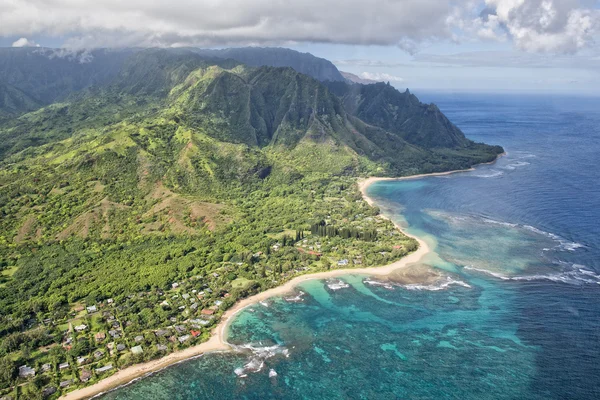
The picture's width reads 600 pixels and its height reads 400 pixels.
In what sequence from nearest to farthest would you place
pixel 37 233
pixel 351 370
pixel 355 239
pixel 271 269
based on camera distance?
pixel 351 370
pixel 271 269
pixel 37 233
pixel 355 239

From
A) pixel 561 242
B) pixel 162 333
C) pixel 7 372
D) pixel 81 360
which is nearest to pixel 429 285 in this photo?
pixel 561 242

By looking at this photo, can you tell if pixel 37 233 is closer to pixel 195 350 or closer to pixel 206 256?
pixel 206 256

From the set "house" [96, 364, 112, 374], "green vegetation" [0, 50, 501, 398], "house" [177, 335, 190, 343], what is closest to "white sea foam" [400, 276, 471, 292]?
"green vegetation" [0, 50, 501, 398]

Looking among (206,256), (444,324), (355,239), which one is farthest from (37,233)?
(444,324)

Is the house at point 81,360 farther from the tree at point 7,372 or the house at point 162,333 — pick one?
the house at point 162,333

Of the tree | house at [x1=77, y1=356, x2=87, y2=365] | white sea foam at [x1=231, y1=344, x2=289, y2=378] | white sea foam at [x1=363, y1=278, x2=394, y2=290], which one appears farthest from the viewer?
white sea foam at [x1=363, y1=278, x2=394, y2=290]

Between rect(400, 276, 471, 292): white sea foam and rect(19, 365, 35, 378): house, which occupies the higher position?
rect(400, 276, 471, 292): white sea foam

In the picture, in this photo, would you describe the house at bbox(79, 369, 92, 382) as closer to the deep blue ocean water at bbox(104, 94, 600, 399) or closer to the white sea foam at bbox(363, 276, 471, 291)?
the deep blue ocean water at bbox(104, 94, 600, 399)

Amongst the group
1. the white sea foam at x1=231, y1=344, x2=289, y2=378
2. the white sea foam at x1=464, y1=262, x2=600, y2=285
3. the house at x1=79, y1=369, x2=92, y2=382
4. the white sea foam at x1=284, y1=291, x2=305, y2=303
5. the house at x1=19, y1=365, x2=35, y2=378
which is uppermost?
the white sea foam at x1=464, y1=262, x2=600, y2=285
